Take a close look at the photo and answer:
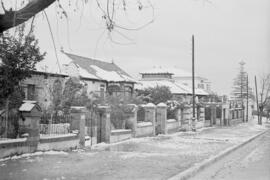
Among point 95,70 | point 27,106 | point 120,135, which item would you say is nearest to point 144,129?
point 120,135

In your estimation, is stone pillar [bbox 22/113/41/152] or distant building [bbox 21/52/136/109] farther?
distant building [bbox 21/52/136/109]

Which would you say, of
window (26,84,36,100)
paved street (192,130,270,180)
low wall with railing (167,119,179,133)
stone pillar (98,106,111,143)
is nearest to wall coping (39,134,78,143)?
stone pillar (98,106,111,143)

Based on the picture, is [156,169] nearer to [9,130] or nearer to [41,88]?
[9,130]

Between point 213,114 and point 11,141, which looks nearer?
point 11,141

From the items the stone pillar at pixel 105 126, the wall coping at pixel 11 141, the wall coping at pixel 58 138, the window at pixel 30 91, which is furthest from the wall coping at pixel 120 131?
the window at pixel 30 91

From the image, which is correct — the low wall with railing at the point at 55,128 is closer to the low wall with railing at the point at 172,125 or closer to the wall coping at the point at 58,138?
the wall coping at the point at 58,138

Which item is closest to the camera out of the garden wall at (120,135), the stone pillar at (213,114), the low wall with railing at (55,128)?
the low wall with railing at (55,128)

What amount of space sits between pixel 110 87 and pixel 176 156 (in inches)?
913

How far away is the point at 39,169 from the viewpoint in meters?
10.6

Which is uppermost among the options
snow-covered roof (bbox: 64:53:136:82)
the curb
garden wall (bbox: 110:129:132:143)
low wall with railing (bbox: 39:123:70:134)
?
snow-covered roof (bbox: 64:53:136:82)

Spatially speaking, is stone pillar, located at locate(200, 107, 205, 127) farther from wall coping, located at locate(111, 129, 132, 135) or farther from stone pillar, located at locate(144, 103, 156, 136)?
wall coping, located at locate(111, 129, 132, 135)

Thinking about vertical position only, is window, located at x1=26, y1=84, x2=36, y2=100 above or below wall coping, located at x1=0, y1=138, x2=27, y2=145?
above

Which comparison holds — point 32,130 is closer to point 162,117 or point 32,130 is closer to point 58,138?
point 58,138

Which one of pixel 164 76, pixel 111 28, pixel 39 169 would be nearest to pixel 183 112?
pixel 39 169
